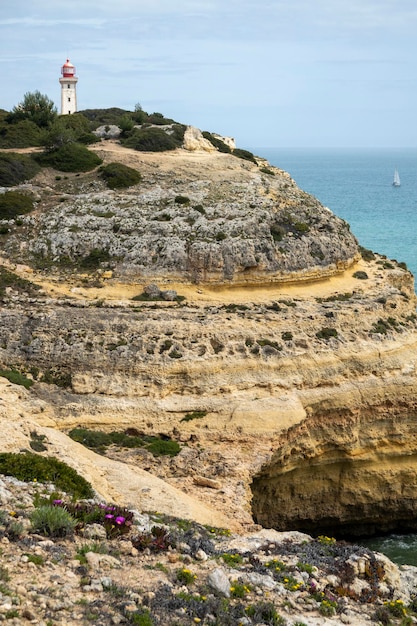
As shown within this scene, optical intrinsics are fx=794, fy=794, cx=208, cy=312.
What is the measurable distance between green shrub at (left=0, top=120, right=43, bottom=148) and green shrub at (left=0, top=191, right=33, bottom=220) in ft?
29.3

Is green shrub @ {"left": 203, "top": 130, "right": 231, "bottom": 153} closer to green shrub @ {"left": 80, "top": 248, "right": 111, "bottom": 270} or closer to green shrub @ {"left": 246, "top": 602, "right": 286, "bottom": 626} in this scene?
green shrub @ {"left": 80, "top": 248, "right": 111, "bottom": 270}

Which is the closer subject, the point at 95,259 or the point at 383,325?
the point at 383,325

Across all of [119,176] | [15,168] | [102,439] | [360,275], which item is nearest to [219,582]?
[102,439]

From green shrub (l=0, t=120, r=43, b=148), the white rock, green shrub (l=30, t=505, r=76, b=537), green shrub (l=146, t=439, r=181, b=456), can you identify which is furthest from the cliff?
the white rock

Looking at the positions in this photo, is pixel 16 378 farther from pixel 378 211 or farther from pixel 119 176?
pixel 378 211

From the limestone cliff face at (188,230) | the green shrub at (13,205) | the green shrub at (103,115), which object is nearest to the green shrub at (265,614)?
the limestone cliff face at (188,230)

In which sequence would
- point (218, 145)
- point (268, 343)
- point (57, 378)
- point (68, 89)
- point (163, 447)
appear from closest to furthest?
point (163, 447) → point (57, 378) → point (268, 343) → point (218, 145) → point (68, 89)

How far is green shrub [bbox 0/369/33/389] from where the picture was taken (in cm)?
2930

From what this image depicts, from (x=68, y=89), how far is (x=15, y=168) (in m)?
19.6

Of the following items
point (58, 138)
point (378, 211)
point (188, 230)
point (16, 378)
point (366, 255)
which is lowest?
point (16, 378)

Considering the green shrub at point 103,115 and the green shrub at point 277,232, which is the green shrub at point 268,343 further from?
the green shrub at point 103,115

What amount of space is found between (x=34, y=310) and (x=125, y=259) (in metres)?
5.66

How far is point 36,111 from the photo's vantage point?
52.4 metres

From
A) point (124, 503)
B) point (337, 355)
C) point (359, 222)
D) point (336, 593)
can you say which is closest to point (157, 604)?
point (336, 593)
